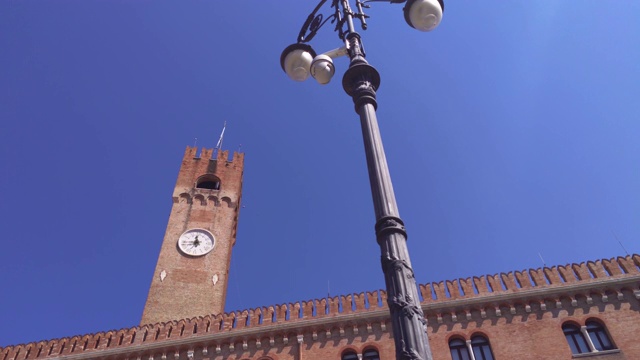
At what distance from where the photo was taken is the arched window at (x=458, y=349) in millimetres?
13680

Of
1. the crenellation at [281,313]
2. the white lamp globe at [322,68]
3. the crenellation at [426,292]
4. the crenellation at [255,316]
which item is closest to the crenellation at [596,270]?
the crenellation at [426,292]

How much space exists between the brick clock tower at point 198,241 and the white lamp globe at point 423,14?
53.6ft

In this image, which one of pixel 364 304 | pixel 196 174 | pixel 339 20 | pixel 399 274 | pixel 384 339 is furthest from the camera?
pixel 196 174

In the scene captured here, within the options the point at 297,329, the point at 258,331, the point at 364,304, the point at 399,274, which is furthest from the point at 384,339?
the point at 399,274

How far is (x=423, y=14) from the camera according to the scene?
201 inches

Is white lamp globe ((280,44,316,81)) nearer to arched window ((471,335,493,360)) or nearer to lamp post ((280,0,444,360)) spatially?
lamp post ((280,0,444,360))

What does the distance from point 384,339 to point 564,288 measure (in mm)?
5392

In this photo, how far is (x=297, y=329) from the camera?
48.5ft

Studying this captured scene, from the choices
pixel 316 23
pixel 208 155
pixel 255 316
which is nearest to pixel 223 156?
pixel 208 155

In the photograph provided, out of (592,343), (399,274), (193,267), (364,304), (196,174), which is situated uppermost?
(196,174)

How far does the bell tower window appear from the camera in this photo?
83.4 feet

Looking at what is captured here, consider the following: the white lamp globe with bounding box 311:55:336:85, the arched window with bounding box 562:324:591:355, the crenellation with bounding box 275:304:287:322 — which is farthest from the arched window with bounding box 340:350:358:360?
the white lamp globe with bounding box 311:55:336:85

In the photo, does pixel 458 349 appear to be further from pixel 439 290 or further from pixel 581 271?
pixel 581 271

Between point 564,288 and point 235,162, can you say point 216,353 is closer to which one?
point 564,288
